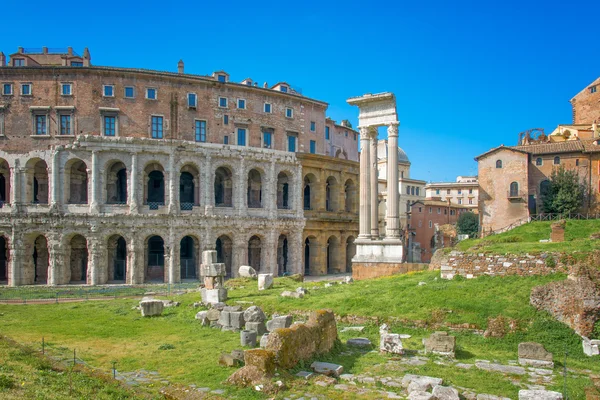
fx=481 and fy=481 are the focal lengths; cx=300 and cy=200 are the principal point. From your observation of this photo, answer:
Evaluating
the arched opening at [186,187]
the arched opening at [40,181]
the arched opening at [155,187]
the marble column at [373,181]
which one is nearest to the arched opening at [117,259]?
the arched opening at [155,187]

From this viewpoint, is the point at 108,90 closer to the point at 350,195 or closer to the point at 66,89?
the point at 66,89

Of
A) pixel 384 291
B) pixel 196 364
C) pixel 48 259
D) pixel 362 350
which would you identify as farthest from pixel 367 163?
pixel 48 259

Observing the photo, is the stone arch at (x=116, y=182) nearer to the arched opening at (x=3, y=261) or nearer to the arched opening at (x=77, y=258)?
the arched opening at (x=77, y=258)

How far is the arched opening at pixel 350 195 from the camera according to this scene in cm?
4850

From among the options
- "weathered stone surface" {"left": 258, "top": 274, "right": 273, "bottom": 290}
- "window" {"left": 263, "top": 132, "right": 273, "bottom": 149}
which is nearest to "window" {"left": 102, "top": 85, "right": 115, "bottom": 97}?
"window" {"left": 263, "top": 132, "right": 273, "bottom": 149}

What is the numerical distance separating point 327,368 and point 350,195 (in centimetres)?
3823

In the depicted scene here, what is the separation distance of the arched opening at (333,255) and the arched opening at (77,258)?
2191 centimetres

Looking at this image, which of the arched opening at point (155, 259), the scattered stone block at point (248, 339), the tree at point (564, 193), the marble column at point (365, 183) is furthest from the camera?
the tree at point (564, 193)

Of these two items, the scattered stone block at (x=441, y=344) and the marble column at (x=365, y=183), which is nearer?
the scattered stone block at (x=441, y=344)

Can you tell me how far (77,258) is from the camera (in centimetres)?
3856

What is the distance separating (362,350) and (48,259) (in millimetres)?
33058

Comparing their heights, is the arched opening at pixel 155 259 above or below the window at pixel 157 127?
below

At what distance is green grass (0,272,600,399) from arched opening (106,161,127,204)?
19.0 metres

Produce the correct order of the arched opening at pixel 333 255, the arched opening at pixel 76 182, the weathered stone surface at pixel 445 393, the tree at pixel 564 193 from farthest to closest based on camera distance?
the arched opening at pixel 333 255 < the tree at pixel 564 193 < the arched opening at pixel 76 182 < the weathered stone surface at pixel 445 393
